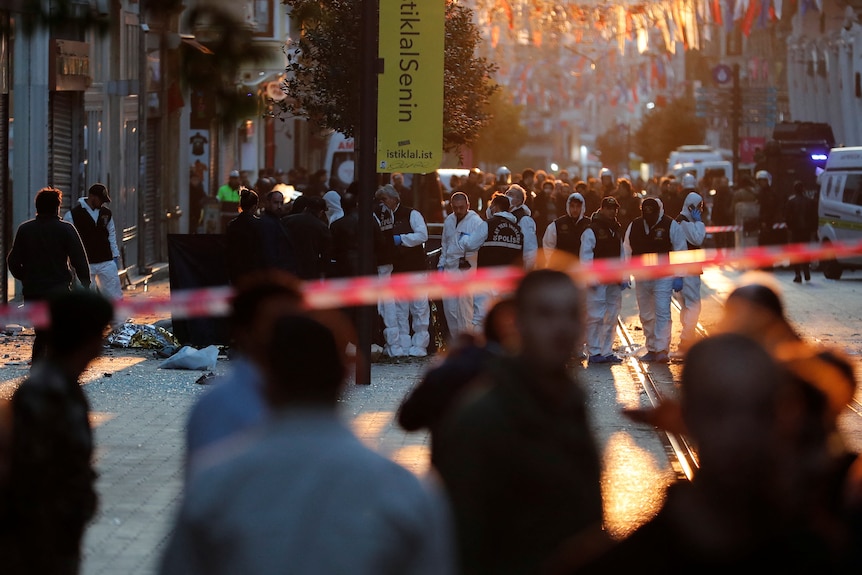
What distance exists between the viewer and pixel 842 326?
19969 mm

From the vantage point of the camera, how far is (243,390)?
472 cm

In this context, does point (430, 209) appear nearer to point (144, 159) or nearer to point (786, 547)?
point (144, 159)

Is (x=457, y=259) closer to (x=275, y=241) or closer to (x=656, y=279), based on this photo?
(x=656, y=279)

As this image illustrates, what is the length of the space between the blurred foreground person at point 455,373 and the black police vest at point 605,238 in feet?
35.1

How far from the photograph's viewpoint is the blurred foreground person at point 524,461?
4.16 meters

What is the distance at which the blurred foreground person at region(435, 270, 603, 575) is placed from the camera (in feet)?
13.6

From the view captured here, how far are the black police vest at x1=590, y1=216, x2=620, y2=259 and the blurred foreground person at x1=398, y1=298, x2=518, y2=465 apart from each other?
10713 millimetres

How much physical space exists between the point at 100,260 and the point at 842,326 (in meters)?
8.70

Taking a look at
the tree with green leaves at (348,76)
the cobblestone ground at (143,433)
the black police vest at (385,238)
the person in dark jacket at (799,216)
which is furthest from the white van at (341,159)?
the black police vest at (385,238)

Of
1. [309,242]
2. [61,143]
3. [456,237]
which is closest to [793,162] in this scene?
[61,143]

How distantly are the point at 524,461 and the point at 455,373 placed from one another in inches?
57.2

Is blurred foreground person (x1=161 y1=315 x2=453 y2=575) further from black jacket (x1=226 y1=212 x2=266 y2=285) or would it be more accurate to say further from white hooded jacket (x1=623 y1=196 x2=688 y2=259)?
white hooded jacket (x1=623 y1=196 x2=688 y2=259)

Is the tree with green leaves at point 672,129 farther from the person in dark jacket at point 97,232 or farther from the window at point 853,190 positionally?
the person in dark jacket at point 97,232

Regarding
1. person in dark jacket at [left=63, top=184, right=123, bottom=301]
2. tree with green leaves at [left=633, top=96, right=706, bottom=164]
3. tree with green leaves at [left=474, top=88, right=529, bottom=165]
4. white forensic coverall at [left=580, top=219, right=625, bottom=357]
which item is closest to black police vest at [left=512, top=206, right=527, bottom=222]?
white forensic coverall at [left=580, top=219, right=625, bottom=357]
